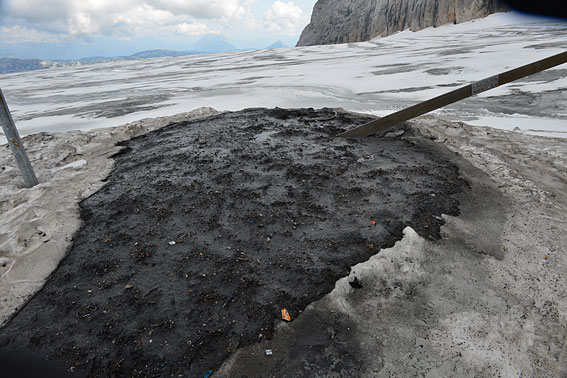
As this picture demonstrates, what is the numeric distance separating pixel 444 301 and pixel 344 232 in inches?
37.2

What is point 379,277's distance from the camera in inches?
89.6

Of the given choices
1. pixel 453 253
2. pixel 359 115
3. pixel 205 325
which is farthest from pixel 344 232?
pixel 359 115

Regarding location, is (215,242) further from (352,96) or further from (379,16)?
(379,16)

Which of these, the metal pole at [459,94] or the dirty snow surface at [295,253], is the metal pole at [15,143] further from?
the metal pole at [459,94]

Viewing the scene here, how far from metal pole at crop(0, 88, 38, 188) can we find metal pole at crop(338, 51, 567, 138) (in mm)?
4264

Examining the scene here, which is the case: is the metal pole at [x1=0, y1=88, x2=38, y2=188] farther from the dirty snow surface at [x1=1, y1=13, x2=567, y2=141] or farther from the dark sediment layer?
the dirty snow surface at [x1=1, y1=13, x2=567, y2=141]

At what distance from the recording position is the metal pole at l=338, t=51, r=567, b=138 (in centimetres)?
342

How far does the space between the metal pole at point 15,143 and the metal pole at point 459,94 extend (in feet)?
14.0

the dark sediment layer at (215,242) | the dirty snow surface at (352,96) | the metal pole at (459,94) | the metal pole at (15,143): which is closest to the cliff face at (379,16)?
the dirty snow surface at (352,96)

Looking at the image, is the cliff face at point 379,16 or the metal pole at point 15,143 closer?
the metal pole at point 15,143

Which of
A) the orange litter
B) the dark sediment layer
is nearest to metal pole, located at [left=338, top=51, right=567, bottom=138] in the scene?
the dark sediment layer

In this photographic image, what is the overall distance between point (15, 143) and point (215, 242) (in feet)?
9.76

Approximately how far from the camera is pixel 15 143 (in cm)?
375

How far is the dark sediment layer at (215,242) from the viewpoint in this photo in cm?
196
